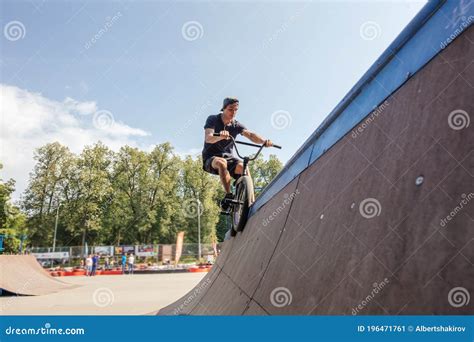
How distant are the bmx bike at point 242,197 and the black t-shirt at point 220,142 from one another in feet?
0.65

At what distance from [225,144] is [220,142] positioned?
92mm

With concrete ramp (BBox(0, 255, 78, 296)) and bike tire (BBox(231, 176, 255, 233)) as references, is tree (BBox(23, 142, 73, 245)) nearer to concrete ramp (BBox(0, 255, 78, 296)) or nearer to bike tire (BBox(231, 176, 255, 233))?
concrete ramp (BBox(0, 255, 78, 296))

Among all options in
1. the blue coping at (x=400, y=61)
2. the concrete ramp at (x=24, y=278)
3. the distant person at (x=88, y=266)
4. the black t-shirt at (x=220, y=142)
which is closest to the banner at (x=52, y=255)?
the distant person at (x=88, y=266)

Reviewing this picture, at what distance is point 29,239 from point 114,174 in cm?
1303

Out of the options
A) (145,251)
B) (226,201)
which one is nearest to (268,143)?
(226,201)

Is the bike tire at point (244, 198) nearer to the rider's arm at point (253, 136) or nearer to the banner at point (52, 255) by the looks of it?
the rider's arm at point (253, 136)

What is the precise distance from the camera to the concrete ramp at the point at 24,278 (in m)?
10.7

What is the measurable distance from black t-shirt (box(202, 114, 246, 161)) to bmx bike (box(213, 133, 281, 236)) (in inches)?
7.8

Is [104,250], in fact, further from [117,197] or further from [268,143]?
[268,143]

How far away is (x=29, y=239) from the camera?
4162 cm

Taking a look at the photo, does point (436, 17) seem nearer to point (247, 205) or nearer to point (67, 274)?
point (247, 205)

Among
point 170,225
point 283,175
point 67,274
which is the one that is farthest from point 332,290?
point 170,225

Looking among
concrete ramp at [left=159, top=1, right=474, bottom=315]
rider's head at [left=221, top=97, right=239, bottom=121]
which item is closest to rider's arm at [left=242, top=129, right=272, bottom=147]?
rider's head at [left=221, top=97, right=239, bottom=121]

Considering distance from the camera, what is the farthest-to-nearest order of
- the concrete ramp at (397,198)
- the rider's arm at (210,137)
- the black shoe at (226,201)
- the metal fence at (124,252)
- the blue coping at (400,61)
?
the metal fence at (124,252) < the black shoe at (226,201) < the rider's arm at (210,137) < the blue coping at (400,61) < the concrete ramp at (397,198)
